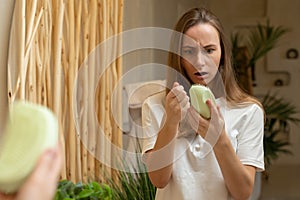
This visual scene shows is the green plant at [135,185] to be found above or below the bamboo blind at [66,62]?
below

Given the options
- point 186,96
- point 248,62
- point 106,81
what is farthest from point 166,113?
point 248,62

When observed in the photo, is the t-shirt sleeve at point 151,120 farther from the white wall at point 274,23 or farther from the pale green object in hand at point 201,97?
the white wall at point 274,23

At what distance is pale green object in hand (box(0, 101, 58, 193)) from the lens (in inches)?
13.6

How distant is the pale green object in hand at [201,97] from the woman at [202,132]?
0.04ft

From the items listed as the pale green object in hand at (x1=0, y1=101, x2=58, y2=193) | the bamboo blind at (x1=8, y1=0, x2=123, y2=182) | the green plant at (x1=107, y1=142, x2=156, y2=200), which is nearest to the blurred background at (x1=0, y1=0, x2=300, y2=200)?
the bamboo blind at (x1=8, y1=0, x2=123, y2=182)

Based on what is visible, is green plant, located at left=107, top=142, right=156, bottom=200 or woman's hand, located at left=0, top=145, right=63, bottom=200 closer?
woman's hand, located at left=0, top=145, right=63, bottom=200

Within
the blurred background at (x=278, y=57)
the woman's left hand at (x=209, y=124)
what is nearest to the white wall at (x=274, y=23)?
the blurred background at (x=278, y=57)

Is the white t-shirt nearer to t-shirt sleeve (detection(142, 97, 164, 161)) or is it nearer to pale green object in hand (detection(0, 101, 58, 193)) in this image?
t-shirt sleeve (detection(142, 97, 164, 161))

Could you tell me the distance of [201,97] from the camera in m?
1.05

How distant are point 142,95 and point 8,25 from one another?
544mm

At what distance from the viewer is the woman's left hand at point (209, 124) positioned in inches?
42.0

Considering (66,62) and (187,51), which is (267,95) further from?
(187,51)

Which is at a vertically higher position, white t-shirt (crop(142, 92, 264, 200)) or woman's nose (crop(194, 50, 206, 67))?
woman's nose (crop(194, 50, 206, 67))

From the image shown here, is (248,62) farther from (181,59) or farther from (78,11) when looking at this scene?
(181,59)
